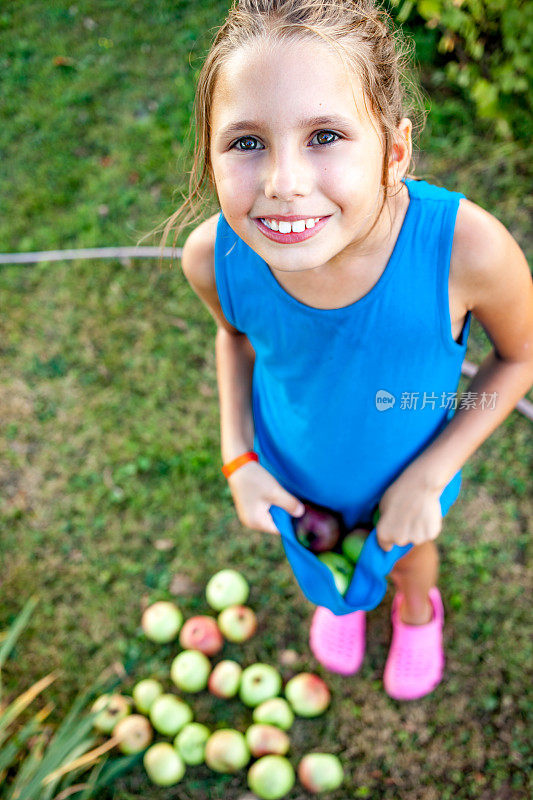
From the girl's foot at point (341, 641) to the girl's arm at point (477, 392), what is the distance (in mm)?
863

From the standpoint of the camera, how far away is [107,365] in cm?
328

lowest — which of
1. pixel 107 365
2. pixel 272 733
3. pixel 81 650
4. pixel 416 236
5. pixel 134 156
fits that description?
pixel 81 650

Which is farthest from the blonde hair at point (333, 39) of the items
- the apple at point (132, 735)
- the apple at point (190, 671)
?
the apple at point (132, 735)

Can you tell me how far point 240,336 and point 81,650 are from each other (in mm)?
1592

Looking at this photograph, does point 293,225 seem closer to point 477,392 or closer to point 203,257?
point 203,257

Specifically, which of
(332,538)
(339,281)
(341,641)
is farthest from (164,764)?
(339,281)

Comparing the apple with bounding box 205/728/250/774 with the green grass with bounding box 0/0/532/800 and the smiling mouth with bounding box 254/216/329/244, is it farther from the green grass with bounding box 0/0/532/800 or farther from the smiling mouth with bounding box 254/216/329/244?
the smiling mouth with bounding box 254/216/329/244

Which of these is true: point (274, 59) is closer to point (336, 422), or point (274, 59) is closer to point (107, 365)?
point (336, 422)

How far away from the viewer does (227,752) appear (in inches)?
89.5

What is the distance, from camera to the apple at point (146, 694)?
2457mm

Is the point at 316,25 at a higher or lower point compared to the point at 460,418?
higher

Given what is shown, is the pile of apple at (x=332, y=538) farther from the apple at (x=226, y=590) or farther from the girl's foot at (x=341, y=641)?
the apple at (x=226, y=590)

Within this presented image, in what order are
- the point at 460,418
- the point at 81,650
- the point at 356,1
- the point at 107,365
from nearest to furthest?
the point at 356,1 → the point at 460,418 → the point at 81,650 → the point at 107,365

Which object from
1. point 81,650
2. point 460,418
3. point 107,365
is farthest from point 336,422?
point 107,365
